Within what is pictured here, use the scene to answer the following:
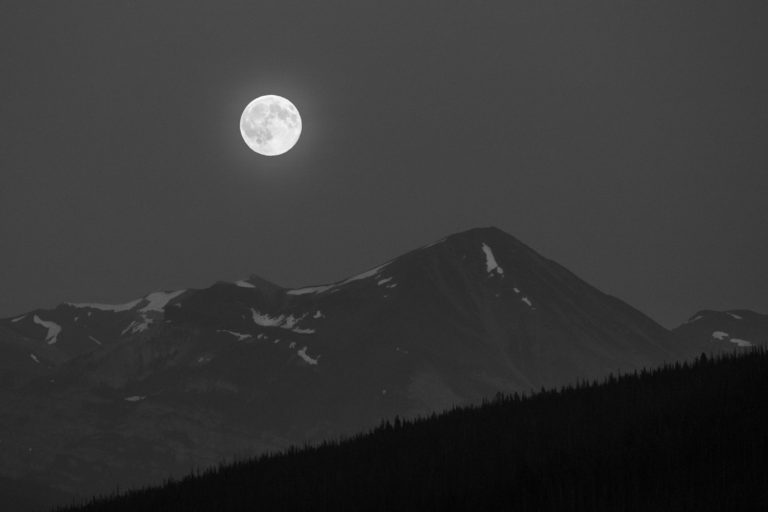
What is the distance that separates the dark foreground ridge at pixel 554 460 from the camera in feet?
35.1

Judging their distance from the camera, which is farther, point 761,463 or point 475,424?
point 475,424

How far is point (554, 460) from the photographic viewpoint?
41.1 ft

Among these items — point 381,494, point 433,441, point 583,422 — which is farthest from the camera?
point 433,441

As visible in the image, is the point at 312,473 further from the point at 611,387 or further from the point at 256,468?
the point at 611,387

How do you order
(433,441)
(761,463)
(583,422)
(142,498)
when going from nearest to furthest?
(761,463) → (583,422) → (433,441) → (142,498)

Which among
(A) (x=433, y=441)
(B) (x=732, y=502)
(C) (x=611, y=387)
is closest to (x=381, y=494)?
(A) (x=433, y=441)

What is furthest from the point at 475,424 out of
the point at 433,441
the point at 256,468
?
the point at 256,468

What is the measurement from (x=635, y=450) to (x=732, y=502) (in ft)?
9.61

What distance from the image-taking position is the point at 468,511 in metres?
11.2

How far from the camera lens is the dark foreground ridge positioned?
10.7m

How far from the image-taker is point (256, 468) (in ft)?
58.6

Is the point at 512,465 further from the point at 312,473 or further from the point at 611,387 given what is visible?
the point at 611,387

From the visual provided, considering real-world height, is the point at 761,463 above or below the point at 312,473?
above

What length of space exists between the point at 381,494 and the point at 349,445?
17.3 feet
